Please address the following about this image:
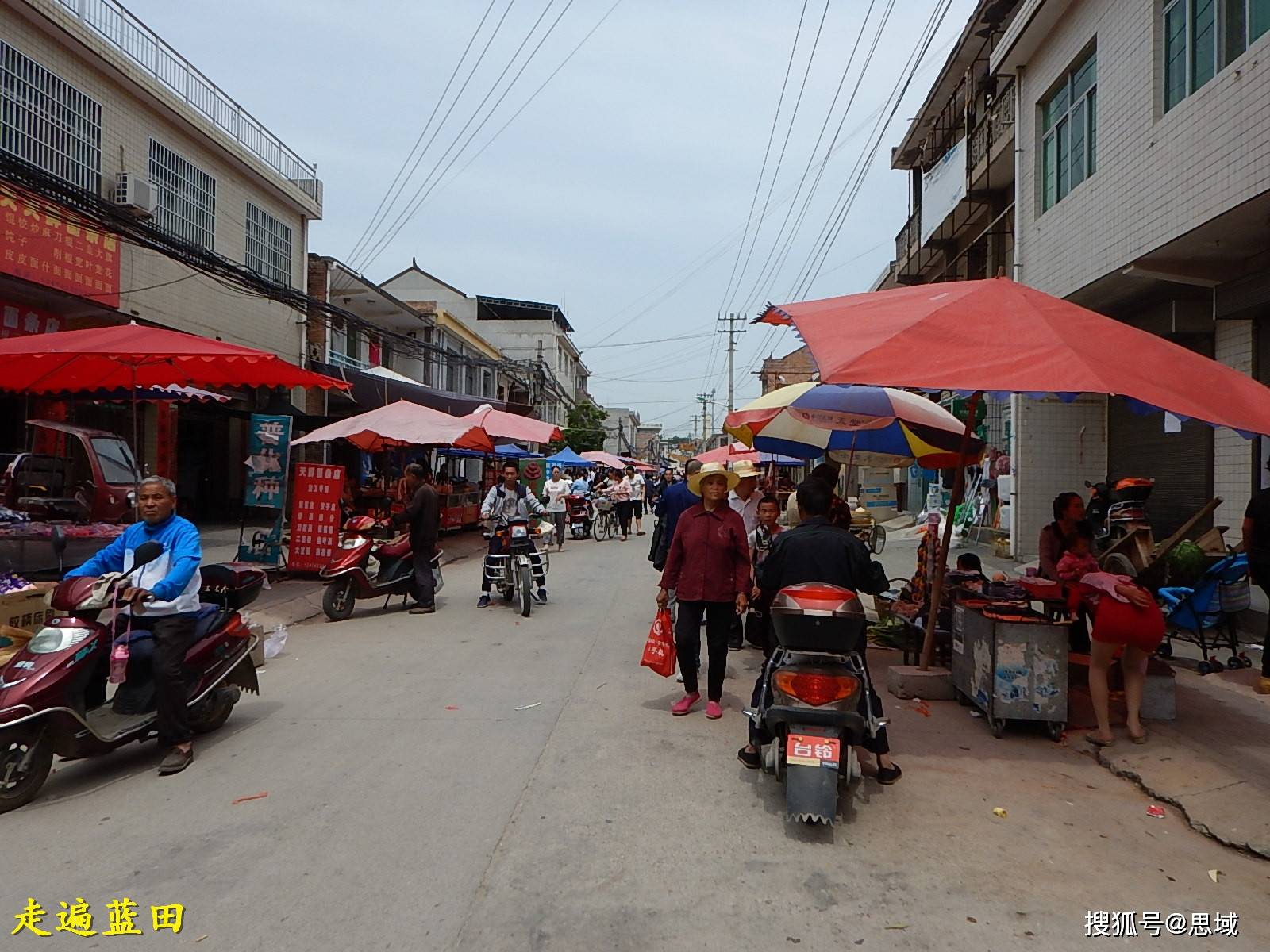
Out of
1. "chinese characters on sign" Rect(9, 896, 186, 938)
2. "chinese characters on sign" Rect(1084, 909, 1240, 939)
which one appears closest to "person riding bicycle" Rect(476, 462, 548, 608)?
Result: "chinese characters on sign" Rect(9, 896, 186, 938)

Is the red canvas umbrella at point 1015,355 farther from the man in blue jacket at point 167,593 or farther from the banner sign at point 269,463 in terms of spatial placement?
the banner sign at point 269,463

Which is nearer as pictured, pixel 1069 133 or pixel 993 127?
pixel 1069 133

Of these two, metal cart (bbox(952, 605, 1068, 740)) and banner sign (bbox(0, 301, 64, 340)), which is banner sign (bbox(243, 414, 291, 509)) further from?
metal cart (bbox(952, 605, 1068, 740))

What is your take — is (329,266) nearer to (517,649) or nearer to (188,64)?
(188,64)

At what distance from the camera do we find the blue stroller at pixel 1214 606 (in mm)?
6703

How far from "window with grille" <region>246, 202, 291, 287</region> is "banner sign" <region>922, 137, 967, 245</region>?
49.5ft

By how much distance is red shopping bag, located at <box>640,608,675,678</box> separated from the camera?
19.0 feet

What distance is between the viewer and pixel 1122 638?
195 inches

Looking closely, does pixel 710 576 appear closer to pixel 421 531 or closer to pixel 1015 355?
pixel 1015 355

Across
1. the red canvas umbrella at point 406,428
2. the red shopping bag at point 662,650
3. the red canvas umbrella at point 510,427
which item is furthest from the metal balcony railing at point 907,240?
the red shopping bag at point 662,650

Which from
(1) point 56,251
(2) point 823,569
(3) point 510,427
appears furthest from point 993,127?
(1) point 56,251

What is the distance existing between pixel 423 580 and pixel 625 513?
1247cm

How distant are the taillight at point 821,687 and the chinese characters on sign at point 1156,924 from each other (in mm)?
1301

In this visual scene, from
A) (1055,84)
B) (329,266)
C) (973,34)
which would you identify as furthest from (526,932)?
(329,266)
